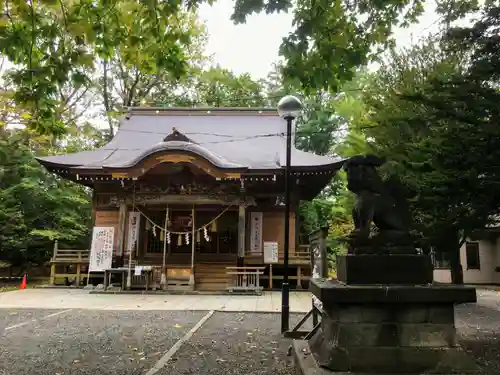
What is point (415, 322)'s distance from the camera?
3928 millimetres

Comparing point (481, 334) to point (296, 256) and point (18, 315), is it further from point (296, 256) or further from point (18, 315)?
point (18, 315)

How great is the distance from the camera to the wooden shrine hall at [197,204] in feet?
49.0

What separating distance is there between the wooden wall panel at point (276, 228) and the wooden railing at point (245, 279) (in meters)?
1.67

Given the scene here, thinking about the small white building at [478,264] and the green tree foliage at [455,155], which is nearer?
the green tree foliage at [455,155]

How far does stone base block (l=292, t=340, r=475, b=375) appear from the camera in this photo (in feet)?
12.3

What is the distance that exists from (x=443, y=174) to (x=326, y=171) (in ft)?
32.0

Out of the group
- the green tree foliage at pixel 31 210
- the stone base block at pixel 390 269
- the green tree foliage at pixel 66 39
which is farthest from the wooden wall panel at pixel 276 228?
the stone base block at pixel 390 269

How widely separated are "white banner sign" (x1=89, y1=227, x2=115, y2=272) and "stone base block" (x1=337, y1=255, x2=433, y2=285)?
13.0m

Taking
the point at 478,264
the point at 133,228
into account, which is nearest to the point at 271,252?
the point at 133,228

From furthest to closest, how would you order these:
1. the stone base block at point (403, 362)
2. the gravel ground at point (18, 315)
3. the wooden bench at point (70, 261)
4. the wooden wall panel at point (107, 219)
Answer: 1. the wooden wall panel at point (107, 219)
2. the wooden bench at point (70, 261)
3. the gravel ground at point (18, 315)
4. the stone base block at point (403, 362)

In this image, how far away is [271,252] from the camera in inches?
610

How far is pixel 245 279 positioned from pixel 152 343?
8362mm

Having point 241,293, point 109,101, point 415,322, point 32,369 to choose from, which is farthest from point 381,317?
point 109,101

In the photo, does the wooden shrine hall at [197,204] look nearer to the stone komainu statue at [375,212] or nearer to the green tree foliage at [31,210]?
the green tree foliage at [31,210]
